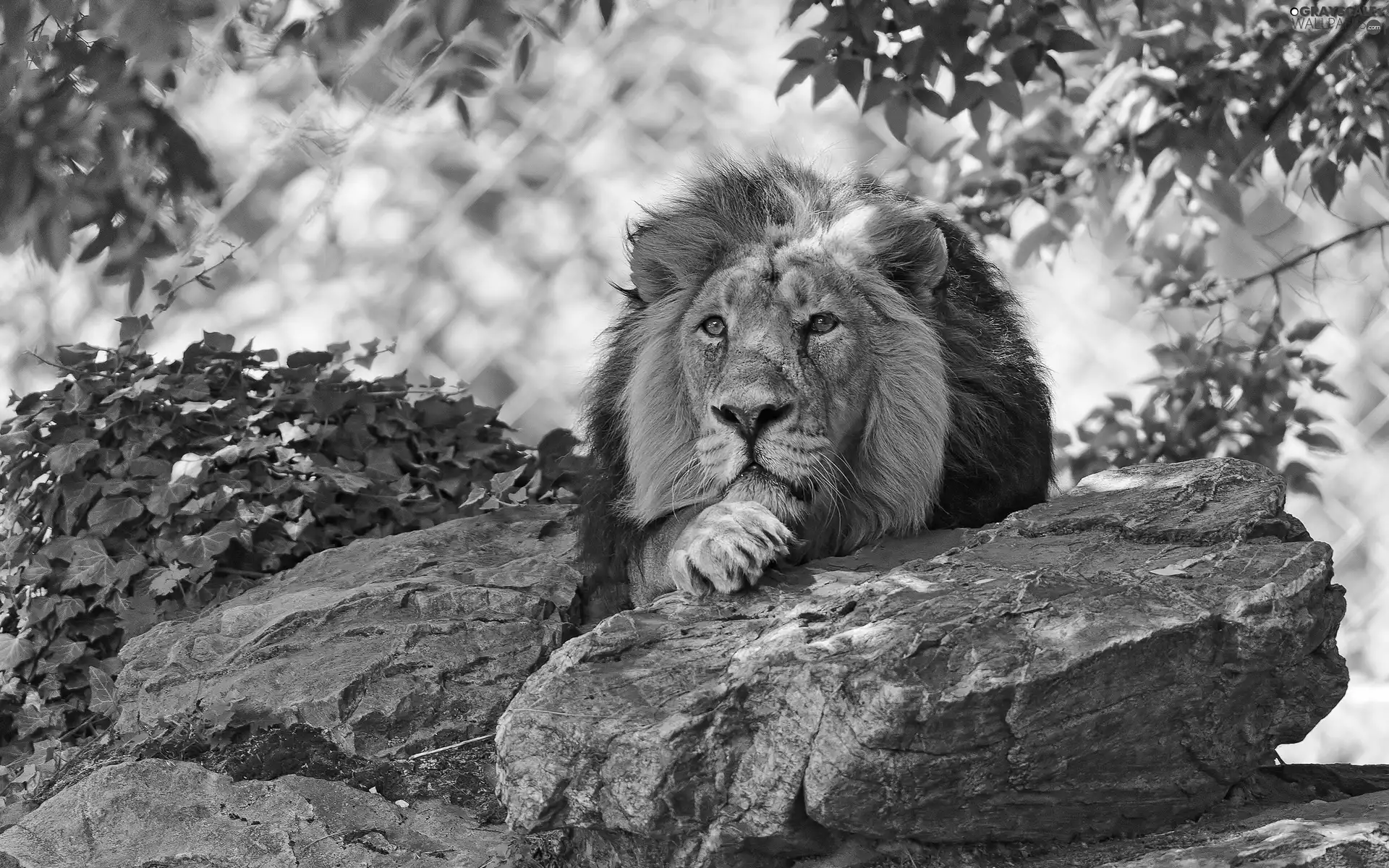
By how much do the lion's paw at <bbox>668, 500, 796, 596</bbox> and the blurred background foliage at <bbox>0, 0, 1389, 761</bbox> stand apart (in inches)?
45.0

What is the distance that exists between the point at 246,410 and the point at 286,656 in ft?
4.68

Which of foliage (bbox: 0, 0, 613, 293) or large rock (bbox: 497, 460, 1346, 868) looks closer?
large rock (bbox: 497, 460, 1346, 868)

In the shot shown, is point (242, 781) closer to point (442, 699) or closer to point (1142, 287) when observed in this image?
point (442, 699)

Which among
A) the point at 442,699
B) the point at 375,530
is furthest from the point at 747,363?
the point at 375,530

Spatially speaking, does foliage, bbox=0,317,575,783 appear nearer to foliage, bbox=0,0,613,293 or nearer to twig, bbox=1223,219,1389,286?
foliage, bbox=0,0,613,293

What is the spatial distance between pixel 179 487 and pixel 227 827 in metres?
1.79

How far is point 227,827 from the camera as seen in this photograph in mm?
2887

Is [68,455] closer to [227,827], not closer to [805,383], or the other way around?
[227,827]

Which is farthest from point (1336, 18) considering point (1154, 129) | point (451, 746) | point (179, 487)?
point (179, 487)

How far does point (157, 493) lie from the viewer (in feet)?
14.6

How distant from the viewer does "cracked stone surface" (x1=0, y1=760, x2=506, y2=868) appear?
2.80m

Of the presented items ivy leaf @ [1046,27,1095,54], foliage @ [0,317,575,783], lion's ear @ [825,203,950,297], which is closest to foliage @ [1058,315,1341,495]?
ivy leaf @ [1046,27,1095,54]

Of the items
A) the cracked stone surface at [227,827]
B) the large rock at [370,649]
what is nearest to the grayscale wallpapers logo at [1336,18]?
the large rock at [370,649]

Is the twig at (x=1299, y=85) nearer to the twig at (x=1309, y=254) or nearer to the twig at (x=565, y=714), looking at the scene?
the twig at (x=1309, y=254)
